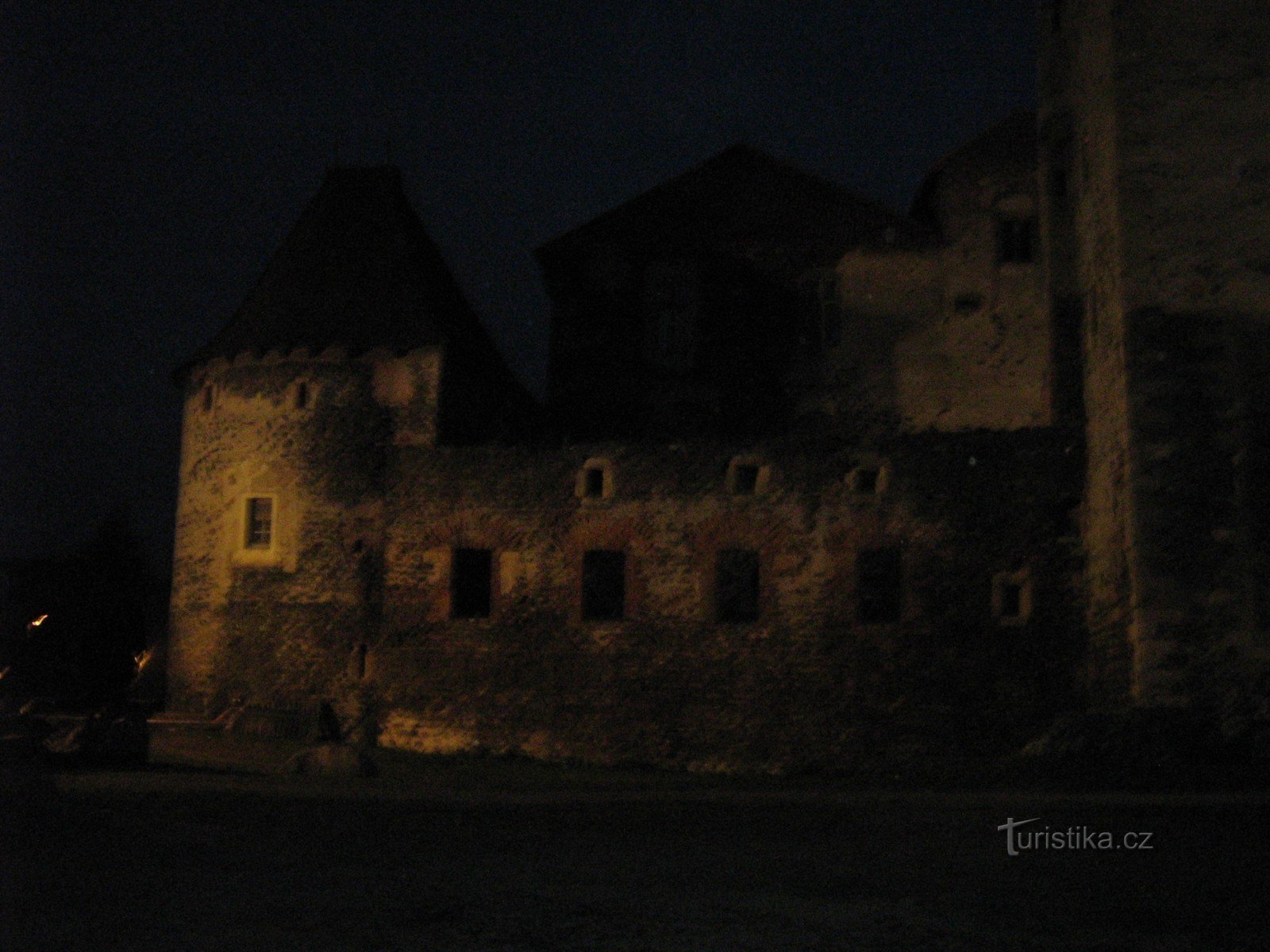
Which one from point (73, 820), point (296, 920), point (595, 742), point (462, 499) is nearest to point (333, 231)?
point (462, 499)

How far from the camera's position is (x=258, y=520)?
76.9 ft

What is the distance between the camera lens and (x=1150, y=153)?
18.0m

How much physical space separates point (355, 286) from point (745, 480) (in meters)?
8.03

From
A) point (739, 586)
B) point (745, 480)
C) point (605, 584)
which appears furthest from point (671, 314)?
point (745, 480)

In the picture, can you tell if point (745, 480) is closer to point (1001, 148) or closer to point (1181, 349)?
point (1181, 349)

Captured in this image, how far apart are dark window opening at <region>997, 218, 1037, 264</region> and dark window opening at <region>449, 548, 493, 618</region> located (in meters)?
10.9

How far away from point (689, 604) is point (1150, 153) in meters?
8.65

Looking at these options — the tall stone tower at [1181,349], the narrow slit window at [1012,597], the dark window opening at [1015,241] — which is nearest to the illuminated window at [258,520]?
the narrow slit window at [1012,597]

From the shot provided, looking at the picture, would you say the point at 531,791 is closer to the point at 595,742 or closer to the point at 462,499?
the point at 595,742

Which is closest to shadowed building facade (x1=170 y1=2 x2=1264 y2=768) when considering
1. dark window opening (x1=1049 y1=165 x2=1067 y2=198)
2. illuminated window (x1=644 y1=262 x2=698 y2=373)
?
dark window opening (x1=1049 y1=165 x2=1067 y2=198)

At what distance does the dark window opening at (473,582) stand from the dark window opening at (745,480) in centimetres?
424

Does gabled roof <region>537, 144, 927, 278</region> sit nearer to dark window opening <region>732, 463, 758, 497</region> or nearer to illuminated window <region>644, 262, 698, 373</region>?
illuminated window <region>644, 262, 698, 373</region>

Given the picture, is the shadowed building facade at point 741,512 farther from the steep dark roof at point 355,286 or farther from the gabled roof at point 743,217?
the gabled roof at point 743,217

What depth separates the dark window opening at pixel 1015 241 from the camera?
2622cm
